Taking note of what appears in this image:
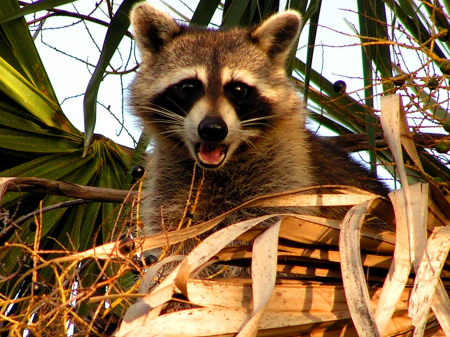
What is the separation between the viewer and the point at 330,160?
3.75m

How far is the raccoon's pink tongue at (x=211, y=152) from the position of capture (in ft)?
10.7

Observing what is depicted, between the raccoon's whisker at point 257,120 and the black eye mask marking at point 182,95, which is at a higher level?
the black eye mask marking at point 182,95

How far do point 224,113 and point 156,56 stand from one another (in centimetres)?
79

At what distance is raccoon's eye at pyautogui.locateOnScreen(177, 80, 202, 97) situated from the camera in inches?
137

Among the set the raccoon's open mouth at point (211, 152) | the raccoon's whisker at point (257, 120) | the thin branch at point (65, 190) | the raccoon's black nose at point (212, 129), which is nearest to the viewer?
the thin branch at point (65, 190)

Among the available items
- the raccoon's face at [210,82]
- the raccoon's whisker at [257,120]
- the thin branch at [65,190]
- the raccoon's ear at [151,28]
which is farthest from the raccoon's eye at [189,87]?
the thin branch at [65,190]

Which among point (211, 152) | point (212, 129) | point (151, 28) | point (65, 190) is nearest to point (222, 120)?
point (212, 129)

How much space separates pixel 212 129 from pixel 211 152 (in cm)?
18

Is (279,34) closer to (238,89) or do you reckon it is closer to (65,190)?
(238,89)

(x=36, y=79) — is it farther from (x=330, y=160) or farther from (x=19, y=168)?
(x=330, y=160)

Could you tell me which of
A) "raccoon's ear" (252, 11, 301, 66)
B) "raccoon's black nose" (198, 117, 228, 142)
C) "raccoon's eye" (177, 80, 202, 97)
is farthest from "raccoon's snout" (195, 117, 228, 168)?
"raccoon's ear" (252, 11, 301, 66)

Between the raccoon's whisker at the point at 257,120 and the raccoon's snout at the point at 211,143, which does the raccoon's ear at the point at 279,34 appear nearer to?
the raccoon's whisker at the point at 257,120

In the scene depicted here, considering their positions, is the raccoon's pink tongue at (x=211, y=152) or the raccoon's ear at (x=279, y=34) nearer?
the raccoon's pink tongue at (x=211, y=152)

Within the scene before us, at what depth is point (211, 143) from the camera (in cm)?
329
